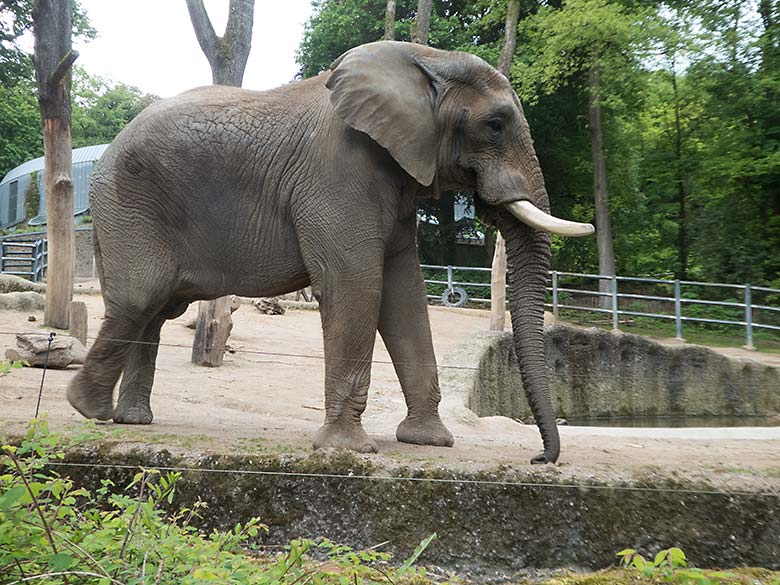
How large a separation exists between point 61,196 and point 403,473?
28.9 feet

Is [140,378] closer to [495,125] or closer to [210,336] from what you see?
[495,125]

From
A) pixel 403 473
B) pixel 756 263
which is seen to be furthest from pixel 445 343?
pixel 403 473

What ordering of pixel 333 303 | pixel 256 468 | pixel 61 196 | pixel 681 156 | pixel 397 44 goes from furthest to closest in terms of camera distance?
→ pixel 681 156, pixel 61 196, pixel 397 44, pixel 333 303, pixel 256 468

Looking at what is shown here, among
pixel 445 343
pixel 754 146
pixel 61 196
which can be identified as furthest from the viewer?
pixel 754 146

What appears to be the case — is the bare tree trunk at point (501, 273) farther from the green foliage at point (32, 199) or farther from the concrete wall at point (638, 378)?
the green foliage at point (32, 199)

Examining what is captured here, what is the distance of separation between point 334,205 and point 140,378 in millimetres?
1891

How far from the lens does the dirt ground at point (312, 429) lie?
415 cm

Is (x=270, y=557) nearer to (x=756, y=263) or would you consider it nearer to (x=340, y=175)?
(x=340, y=175)

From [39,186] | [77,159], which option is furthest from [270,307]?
[39,186]

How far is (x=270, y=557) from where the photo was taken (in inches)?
147

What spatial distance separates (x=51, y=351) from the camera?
8008 millimetres

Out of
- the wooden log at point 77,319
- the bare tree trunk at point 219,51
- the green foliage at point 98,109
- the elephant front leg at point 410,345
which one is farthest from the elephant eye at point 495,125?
the green foliage at point 98,109

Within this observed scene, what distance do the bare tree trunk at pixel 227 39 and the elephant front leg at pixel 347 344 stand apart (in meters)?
6.41

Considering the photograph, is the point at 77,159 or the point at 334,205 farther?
the point at 77,159
